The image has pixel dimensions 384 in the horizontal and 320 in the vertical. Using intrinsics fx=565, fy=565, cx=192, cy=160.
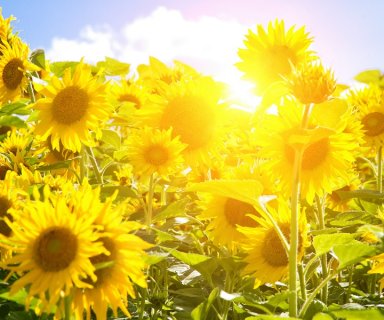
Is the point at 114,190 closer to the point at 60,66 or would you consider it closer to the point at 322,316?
the point at 60,66

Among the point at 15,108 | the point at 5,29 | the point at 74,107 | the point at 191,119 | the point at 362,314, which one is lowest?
the point at 362,314

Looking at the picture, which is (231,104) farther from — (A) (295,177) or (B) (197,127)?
(A) (295,177)

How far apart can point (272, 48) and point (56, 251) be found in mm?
1497

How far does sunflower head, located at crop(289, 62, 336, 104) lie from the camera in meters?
1.42

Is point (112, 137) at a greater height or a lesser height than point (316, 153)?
greater

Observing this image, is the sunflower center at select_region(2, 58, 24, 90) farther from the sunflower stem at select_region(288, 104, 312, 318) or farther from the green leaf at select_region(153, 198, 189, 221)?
the sunflower stem at select_region(288, 104, 312, 318)

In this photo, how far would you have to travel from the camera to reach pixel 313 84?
1.42 m

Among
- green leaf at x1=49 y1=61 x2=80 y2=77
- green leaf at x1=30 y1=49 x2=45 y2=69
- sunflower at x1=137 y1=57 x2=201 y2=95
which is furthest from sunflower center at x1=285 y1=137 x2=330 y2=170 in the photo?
green leaf at x1=30 y1=49 x2=45 y2=69

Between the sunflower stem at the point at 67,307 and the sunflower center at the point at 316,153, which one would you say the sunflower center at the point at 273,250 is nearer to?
the sunflower center at the point at 316,153

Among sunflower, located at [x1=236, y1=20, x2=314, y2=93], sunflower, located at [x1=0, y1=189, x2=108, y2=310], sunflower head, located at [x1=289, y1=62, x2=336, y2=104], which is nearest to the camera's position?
sunflower, located at [x1=0, y1=189, x2=108, y2=310]

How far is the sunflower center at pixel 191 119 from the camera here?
2.11 meters

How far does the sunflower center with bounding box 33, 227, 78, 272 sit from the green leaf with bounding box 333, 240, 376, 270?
27.4 inches

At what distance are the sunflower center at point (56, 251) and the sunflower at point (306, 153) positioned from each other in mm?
723

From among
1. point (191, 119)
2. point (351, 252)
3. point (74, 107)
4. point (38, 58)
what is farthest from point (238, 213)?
point (38, 58)
